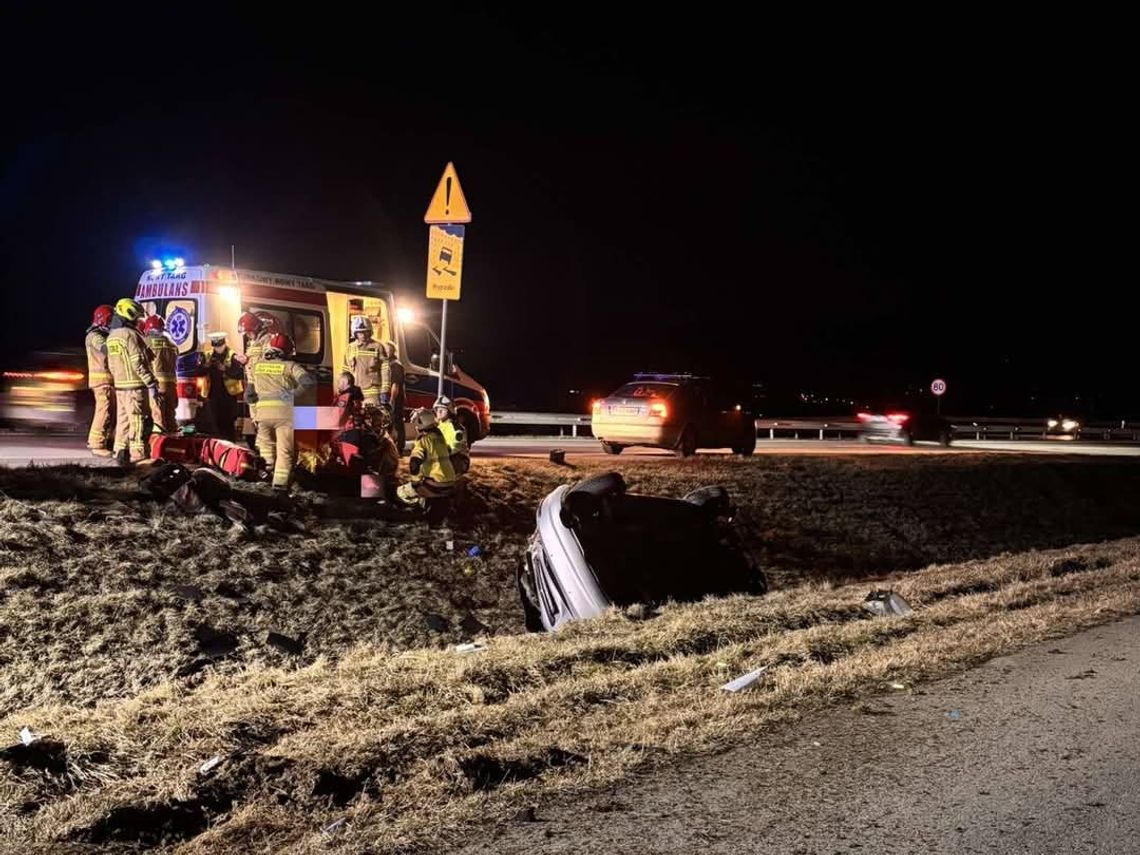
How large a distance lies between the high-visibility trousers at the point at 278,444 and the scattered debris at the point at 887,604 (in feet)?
20.1

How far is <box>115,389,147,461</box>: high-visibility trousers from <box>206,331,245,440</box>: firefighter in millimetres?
1143

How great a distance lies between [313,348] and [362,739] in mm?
9720

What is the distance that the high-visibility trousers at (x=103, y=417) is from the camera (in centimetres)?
1160

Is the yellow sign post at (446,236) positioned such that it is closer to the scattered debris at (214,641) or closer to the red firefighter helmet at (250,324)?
the red firefighter helmet at (250,324)

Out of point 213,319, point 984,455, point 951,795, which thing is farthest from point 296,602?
point 984,455

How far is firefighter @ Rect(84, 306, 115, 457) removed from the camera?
11.3 metres

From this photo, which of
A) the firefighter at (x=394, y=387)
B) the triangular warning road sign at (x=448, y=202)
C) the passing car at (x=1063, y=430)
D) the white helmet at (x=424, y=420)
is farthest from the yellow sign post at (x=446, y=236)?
the passing car at (x=1063, y=430)

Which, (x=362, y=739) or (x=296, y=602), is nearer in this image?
(x=362, y=739)

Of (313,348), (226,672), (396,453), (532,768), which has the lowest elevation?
(226,672)

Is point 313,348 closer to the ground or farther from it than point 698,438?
farther from it

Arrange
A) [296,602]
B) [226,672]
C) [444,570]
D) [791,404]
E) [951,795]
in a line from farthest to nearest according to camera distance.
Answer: [791,404], [444,570], [296,602], [226,672], [951,795]

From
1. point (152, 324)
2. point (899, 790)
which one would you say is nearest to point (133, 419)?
point (152, 324)

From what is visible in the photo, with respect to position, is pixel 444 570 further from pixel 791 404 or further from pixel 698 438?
pixel 791 404

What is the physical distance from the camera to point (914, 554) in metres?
15.0
